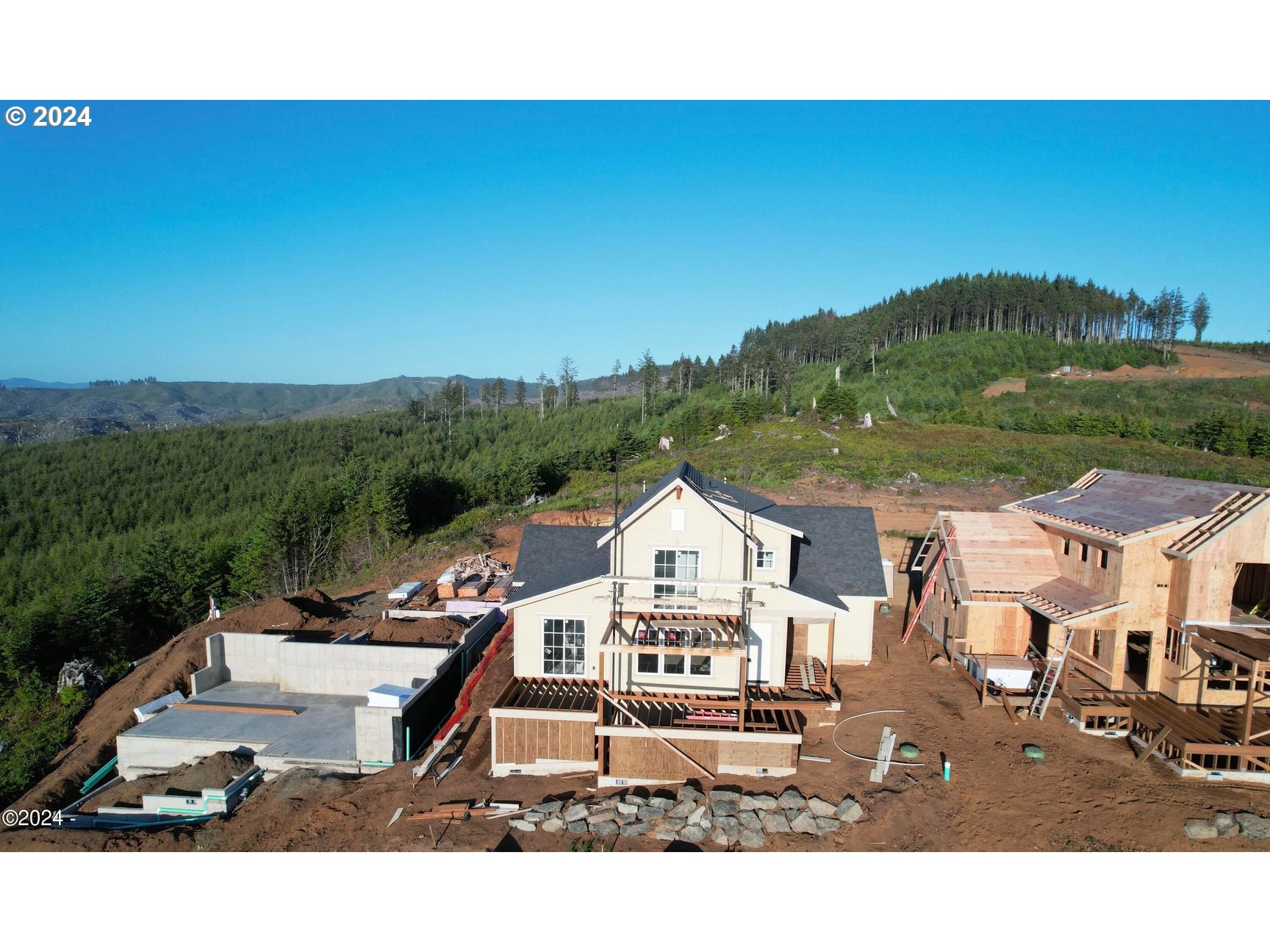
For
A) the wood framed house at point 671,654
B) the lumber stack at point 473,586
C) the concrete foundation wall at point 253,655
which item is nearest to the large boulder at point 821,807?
the wood framed house at point 671,654

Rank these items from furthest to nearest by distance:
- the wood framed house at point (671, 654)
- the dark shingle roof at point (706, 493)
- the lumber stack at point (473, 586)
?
the lumber stack at point (473, 586) < the dark shingle roof at point (706, 493) < the wood framed house at point (671, 654)

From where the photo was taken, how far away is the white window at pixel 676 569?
14.3 meters

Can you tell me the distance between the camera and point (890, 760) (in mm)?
12523

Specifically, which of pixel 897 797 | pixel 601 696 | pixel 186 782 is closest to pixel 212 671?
pixel 186 782

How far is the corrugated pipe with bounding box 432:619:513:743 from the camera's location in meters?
15.6

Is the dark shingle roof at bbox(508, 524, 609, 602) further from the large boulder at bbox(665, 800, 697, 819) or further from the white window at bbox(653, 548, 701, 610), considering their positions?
the large boulder at bbox(665, 800, 697, 819)

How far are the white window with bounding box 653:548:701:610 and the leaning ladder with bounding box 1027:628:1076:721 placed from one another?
7.99 metres

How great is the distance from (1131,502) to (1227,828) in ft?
25.8

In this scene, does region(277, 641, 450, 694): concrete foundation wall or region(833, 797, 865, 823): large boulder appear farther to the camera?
region(277, 641, 450, 694): concrete foundation wall

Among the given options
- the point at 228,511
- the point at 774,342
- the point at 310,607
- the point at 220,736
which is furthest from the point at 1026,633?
the point at 774,342

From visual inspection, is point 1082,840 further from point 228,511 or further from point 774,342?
point 774,342

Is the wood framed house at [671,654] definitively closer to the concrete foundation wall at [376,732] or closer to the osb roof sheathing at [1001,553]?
the concrete foundation wall at [376,732]

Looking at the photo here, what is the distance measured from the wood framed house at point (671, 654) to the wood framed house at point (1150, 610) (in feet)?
16.5

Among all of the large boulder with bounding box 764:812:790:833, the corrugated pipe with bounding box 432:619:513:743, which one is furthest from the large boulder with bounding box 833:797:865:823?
the corrugated pipe with bounding box 432:619:513:743
